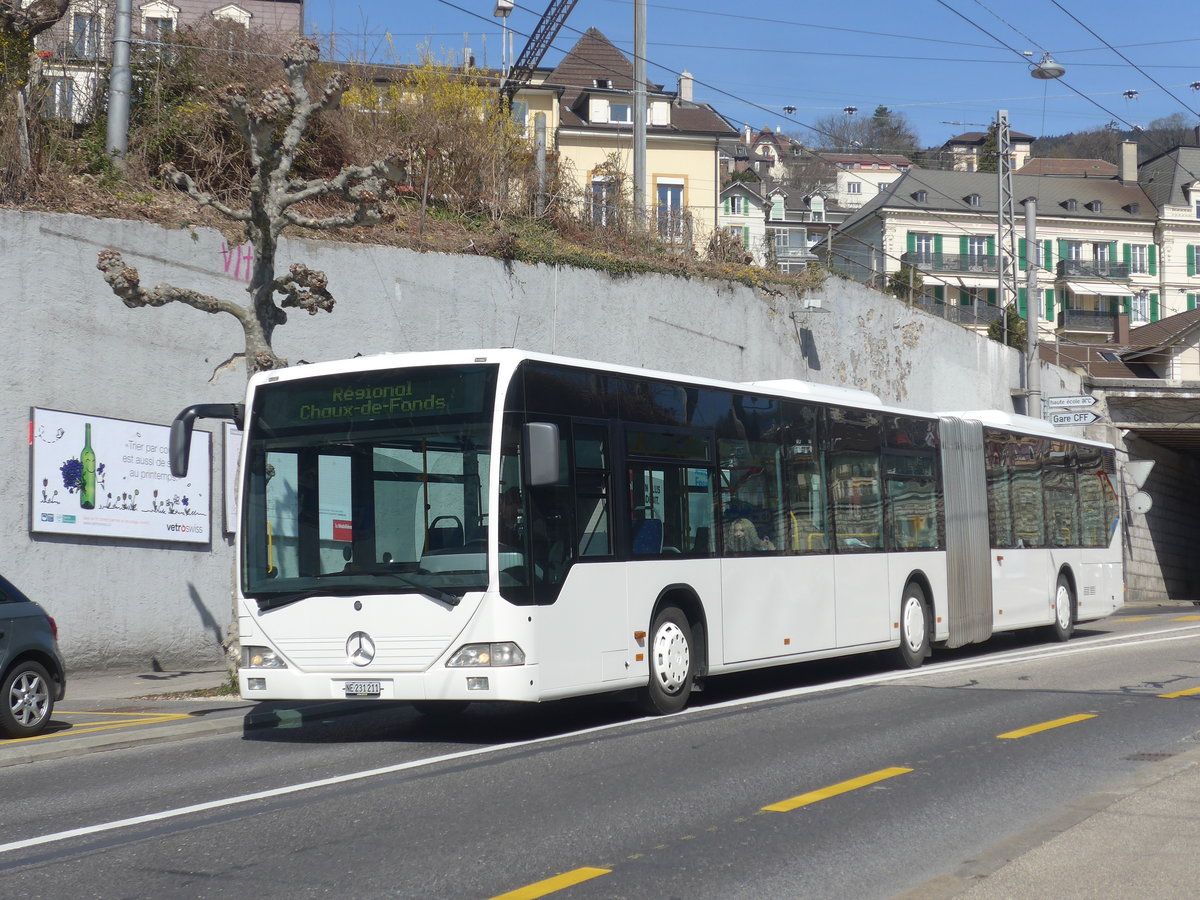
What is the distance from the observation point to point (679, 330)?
2441cm

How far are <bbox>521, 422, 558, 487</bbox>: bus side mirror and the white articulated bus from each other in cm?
2

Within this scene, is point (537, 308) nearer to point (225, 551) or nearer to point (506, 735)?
point (225, 551)

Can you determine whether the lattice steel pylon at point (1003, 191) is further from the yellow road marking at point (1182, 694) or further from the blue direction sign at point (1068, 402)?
the yellow road marking at point (1182, 694)

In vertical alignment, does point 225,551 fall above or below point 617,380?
below

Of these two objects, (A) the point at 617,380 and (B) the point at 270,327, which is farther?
(B) the point at 270,327

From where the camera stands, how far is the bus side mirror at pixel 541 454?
9.55m

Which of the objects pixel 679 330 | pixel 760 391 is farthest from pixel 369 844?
pixel 679 330

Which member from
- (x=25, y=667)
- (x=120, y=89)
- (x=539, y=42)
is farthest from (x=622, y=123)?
(x=25, y=667)

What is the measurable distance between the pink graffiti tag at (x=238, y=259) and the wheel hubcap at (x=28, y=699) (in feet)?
25.3

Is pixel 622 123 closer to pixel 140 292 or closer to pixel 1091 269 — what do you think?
pixel 1091 269

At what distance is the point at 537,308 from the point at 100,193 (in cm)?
671

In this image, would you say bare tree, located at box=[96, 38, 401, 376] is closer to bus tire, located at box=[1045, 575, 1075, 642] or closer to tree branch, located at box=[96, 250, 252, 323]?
tree branch, located at box=[96, 250, 252, 323]

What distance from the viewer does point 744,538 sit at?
12.7m

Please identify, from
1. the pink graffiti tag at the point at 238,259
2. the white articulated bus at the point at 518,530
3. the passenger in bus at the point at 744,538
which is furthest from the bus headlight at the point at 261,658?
the pink graffiti tag at the point at 238,259
